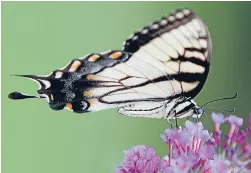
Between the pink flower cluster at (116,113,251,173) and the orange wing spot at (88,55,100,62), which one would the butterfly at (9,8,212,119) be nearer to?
the orange wing spot at (88,55,100,62)

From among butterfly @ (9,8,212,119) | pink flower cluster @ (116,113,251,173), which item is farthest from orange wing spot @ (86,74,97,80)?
pink flower cluster @ (116,113,251,173)

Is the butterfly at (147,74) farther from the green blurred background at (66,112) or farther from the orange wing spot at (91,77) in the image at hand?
the green blurred background at (66,112)

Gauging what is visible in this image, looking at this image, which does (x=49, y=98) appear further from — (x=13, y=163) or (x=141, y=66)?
(x=13, y=163)

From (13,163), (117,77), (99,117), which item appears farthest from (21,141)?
(117,77)

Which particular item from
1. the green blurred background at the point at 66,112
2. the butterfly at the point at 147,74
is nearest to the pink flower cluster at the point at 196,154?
the butterfly at the point at 147,74

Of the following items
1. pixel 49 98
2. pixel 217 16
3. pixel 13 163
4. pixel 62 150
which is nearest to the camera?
pixel 49 98
